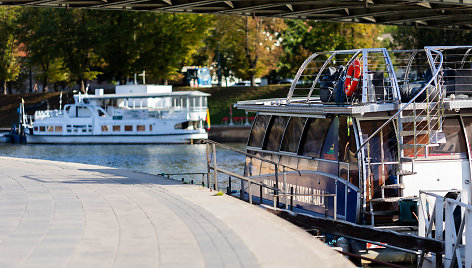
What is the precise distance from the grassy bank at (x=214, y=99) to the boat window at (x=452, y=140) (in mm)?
55798

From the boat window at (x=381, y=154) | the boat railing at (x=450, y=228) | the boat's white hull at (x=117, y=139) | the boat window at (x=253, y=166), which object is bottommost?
the boat's white hull at (x=117, y=139)

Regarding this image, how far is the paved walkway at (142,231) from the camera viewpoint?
33.6 ft

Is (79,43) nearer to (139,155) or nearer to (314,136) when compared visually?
(139,155)

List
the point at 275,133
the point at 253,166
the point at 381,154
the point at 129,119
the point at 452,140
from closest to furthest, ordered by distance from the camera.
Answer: the point at 381,154 → the point at 452,140 → the point at 275,133 → the point at 253,166 → the point at 129,119

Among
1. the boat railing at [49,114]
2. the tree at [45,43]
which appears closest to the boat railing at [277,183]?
the boat railing at [49,114]

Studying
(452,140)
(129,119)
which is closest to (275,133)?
(452,140)

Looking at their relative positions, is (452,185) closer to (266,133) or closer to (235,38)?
(266,133)

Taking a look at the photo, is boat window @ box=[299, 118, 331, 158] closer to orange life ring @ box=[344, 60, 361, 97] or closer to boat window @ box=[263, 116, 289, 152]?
orange life ring @ box=[344, 60, 361, 97]

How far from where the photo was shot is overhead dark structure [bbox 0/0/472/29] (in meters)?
32.3

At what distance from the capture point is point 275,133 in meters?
21.4

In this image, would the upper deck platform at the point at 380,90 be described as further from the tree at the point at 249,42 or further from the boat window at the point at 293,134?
the tree at the point at 249,42

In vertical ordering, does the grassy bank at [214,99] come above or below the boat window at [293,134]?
above

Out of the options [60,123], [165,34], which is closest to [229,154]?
[60,123]

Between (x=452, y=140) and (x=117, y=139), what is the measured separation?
166ft
